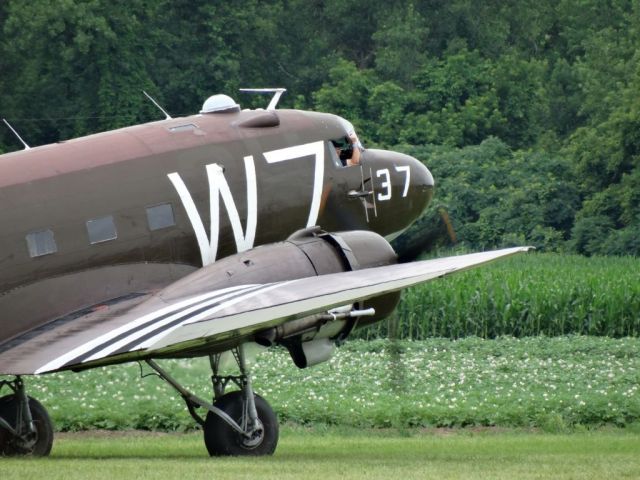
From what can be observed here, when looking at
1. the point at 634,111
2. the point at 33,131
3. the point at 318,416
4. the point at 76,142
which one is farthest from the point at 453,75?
the point at 76,142

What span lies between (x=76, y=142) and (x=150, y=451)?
4203mm

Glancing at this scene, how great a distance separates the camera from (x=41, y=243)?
1867 cm

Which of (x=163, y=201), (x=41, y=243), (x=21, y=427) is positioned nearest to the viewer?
(x=41, y=243)

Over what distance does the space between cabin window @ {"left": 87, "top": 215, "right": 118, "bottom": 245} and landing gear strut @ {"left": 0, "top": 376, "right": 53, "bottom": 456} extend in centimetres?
201

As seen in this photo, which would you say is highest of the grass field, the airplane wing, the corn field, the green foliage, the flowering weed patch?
the airplane wing

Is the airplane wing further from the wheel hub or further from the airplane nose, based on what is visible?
the airplane nose

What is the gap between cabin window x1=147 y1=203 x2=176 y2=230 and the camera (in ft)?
64.3

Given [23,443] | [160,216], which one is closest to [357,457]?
[160,216]

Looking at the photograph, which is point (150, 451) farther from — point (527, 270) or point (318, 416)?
point (527, 270)

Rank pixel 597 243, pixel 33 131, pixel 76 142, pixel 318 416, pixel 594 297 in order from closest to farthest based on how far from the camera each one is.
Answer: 1. pixel 76 142
2. pixel 318 416
3. pixel 594 297
4. pixel 597 243
5. pixel 33 131

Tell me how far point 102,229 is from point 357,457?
13.7 ft

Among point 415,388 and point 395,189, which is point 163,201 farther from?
point 415,388

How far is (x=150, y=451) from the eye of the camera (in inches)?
829

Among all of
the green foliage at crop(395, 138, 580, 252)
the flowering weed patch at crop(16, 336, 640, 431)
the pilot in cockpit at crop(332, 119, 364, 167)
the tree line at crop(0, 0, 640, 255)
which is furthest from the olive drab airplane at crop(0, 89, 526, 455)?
the green foliage at crop(395, 138, 580, 252)
